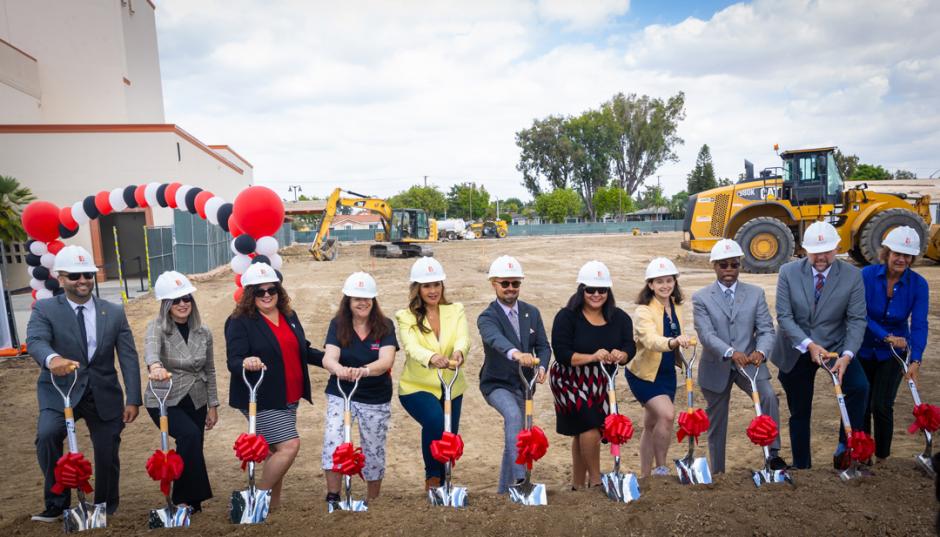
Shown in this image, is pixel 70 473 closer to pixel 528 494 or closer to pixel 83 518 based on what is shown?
pixel 83 518

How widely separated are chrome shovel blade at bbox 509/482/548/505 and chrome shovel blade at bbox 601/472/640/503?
1.38 feet

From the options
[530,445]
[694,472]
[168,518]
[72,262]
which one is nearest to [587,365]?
[530,445]

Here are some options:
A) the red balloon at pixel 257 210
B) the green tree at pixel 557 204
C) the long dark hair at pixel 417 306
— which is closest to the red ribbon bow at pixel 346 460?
the long dark hair at pixel 417 306

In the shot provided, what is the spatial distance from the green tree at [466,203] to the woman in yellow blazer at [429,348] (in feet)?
260

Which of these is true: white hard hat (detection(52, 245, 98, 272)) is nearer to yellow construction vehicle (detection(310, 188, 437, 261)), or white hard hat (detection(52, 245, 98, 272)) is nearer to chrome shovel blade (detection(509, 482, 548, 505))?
chrome shovel blade (detection(509, 482, 548, 505))

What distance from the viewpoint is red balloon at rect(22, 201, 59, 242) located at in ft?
34.0

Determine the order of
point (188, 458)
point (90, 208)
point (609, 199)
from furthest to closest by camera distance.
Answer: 1. point (609, 199)
2. point (90, 208)
3. point (188, 458)

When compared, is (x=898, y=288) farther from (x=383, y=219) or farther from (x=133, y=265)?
(x=383, y=219)

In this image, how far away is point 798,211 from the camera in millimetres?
16625

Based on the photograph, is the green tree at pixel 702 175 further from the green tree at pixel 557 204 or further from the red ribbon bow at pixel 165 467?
the red ribbon bow at pixel 165 467

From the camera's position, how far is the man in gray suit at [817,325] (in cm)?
429

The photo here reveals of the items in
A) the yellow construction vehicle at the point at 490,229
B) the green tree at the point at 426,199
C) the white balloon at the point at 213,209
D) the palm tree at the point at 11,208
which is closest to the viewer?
the white balloon at the point at 213,209

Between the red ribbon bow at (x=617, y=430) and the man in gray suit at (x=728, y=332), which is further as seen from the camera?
the man in gray suit at (x=728, y=332)

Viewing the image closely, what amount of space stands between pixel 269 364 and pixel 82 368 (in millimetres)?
1282
